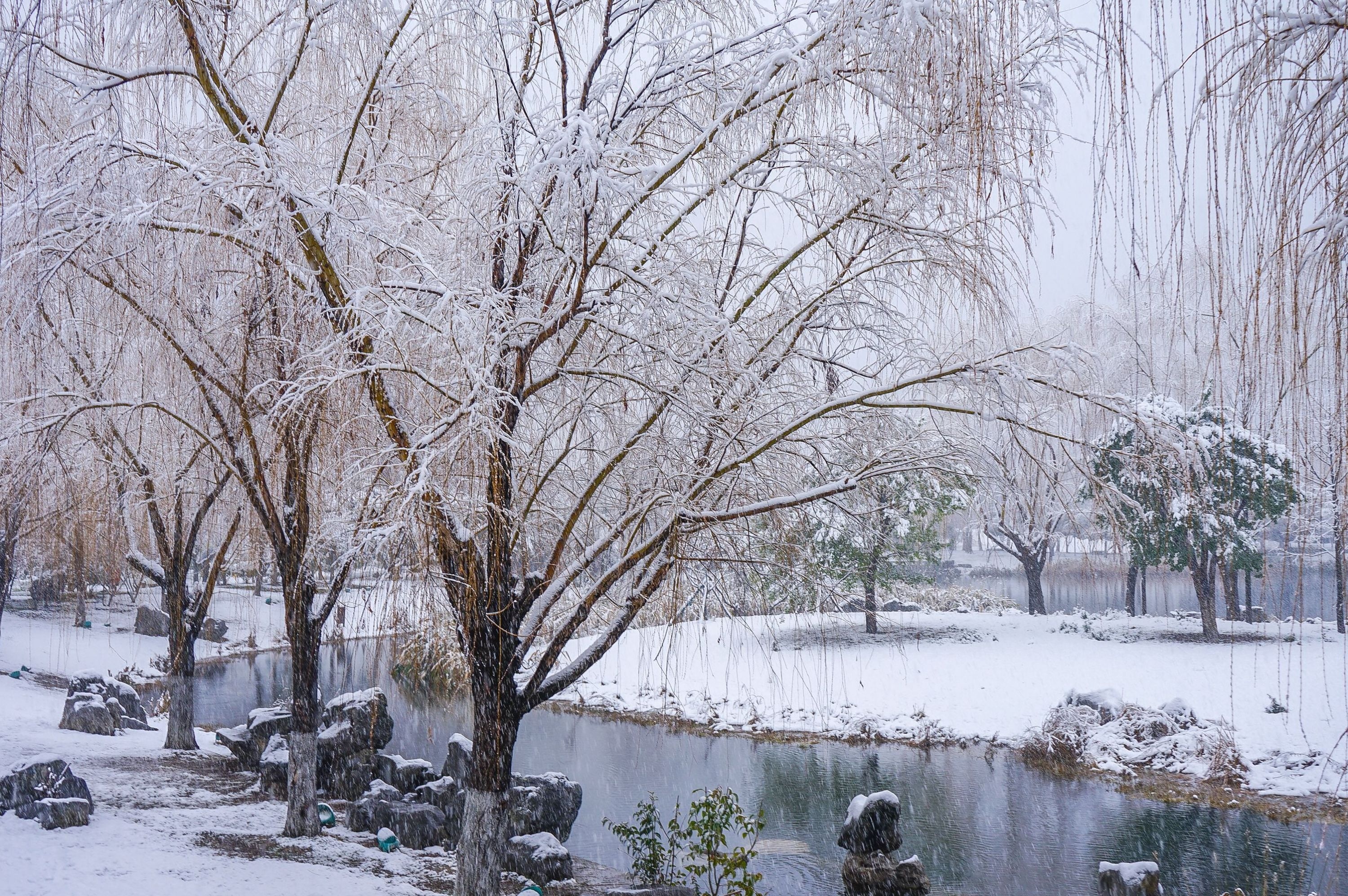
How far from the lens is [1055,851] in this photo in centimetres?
780

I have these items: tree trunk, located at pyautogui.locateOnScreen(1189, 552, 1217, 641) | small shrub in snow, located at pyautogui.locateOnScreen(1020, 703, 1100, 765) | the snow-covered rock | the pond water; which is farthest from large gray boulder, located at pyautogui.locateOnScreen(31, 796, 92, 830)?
tree trunk, located at pyautogui.locateOnScreen(1189, 552, 1217, 641)

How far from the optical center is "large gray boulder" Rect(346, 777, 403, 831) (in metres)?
7.06

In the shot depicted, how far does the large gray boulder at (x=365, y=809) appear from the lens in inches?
278

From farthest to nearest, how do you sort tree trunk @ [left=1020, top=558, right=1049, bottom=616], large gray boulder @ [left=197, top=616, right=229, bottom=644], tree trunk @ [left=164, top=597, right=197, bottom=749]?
large gray boulder @ [left=197, top=616, right=229, bottom=644] → tree trunk @ [left=1020, top=558, right=1049, bottom=616] → tree trunk @ [left=164, top=597, right=197, bottom=749]

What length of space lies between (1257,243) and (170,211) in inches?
178

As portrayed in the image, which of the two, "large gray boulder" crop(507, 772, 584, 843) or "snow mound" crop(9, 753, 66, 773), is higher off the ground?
"snow mound" crop(9, 753, 66, 773)

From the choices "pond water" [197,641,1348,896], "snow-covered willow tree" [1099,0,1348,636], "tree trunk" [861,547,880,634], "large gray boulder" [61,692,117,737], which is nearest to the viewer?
"snow-covered willow tree" [1099,0,1348,636]

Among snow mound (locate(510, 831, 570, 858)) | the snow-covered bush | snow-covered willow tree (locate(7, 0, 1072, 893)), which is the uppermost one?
snow-covered willow tree (locate(7, 0, 1072, 893))

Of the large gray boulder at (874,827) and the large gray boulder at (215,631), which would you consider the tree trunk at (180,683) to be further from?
the large gray boulder at (215,631)

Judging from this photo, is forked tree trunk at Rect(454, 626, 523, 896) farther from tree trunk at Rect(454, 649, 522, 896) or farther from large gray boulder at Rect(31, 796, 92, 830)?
large gray boulder at Rect(31, 796, 92, 830)

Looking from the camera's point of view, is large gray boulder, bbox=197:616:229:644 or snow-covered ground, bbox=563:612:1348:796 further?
large gray boulder, bbox=197:616:229:644

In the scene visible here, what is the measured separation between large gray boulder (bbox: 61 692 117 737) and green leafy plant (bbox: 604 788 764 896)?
6.40m

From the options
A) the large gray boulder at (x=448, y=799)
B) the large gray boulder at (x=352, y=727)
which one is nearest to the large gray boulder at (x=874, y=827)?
the large gray boulder at (x=448, y=799)

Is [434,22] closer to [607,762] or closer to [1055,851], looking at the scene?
[1055,851]
